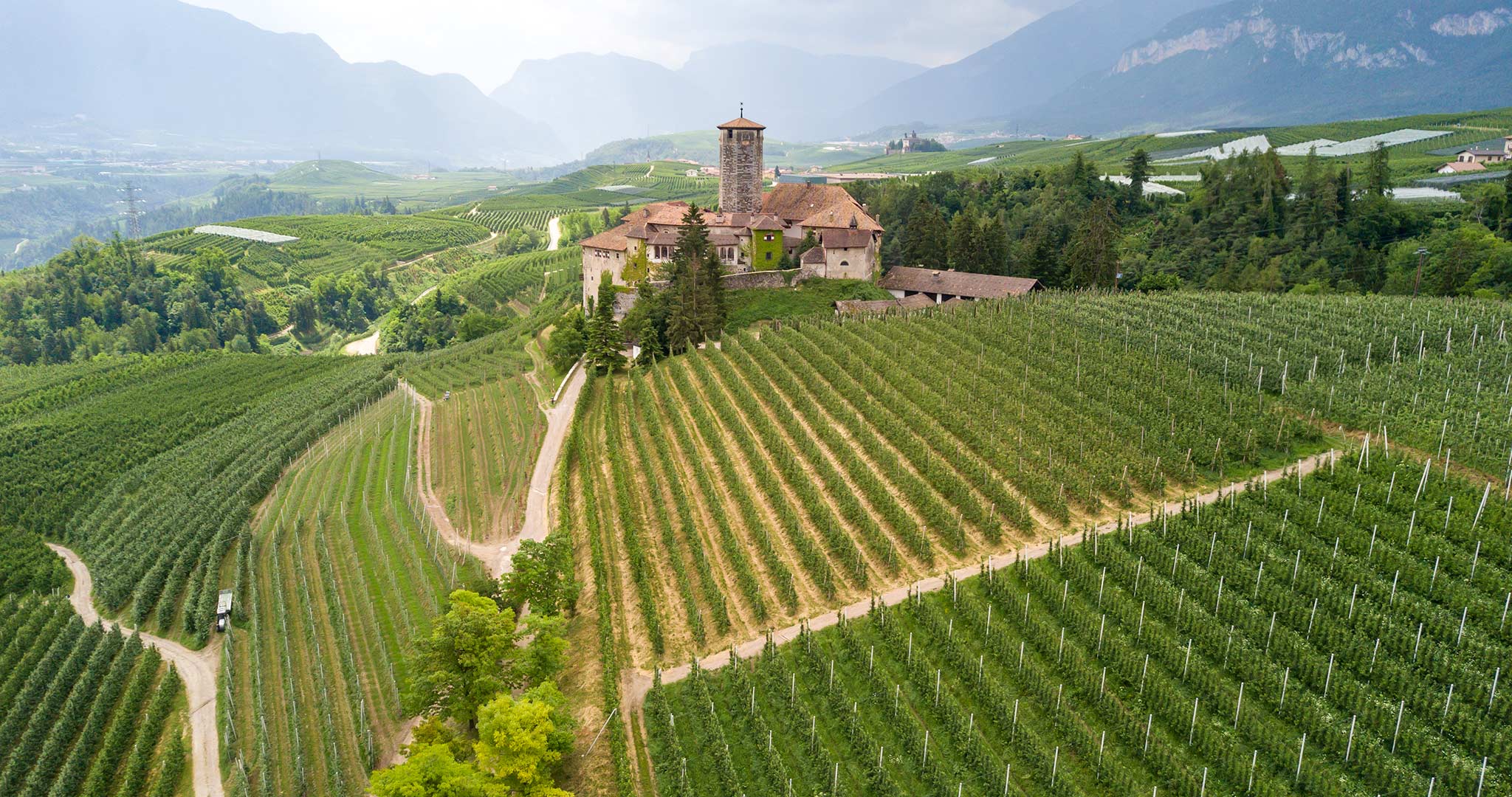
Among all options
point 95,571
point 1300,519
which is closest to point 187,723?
point 95,571

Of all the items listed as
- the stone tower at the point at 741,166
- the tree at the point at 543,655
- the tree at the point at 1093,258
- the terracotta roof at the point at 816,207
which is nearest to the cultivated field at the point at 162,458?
the tree at the point at 543,655

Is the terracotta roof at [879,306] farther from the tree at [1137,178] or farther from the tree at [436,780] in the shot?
the tree at [436,780]

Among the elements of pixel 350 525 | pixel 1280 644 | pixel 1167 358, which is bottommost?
pixel 350 525

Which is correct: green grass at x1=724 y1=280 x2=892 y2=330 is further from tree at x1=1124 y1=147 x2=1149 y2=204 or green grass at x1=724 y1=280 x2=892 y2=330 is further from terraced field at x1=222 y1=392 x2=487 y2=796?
tree at x1=1124 y1=147 x2=1149 y2=204

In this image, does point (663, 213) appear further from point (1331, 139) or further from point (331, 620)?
point (1331, 139)

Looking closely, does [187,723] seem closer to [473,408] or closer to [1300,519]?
[473,408]
